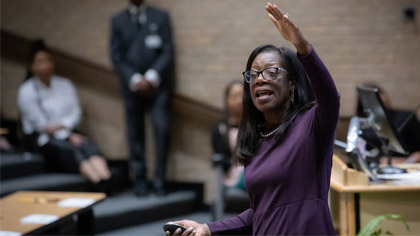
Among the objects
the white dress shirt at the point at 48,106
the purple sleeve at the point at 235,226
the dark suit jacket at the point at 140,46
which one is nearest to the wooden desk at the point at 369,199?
the purple sleeve at the point at 235,226

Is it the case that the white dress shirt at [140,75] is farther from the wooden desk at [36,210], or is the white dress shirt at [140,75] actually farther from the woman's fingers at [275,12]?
the woman's fingers at [275,12]

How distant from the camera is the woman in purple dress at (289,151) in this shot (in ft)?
5.09

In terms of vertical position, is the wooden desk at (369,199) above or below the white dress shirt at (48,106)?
below

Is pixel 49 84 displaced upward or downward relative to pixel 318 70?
upward

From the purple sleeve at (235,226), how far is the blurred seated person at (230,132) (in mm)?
2008

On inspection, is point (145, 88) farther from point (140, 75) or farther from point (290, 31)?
point (290, 31)

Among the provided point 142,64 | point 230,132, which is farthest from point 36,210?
point 142,64

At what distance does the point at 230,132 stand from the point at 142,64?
3.51 ft

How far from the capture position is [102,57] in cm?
511

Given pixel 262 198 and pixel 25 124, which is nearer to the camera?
pixel 262 198

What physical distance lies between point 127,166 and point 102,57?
106cm

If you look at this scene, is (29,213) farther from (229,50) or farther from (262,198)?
(229,50)

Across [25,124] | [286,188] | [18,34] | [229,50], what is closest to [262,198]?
[286,188]

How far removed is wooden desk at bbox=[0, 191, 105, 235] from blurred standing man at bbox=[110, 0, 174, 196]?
54.7 inches
